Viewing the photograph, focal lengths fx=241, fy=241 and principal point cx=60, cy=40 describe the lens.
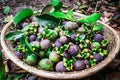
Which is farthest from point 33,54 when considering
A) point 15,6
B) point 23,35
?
point 15,6

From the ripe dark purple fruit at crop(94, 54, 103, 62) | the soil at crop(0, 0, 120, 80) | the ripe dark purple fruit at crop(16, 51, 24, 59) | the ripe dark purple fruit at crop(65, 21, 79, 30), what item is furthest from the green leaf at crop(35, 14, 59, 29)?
the soil at crop(0, 0, 120, 80)

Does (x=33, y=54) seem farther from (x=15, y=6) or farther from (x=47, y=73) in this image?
(x=15, y=6)

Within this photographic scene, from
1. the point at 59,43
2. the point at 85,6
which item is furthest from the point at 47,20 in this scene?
the point at 85,6

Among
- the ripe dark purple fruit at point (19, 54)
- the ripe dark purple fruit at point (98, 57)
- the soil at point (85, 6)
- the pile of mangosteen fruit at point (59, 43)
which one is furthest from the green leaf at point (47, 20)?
the soil at point (85, 6)

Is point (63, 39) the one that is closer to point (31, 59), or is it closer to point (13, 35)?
point (31, 59)

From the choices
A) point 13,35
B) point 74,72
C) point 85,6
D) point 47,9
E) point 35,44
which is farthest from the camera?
point 85,6
